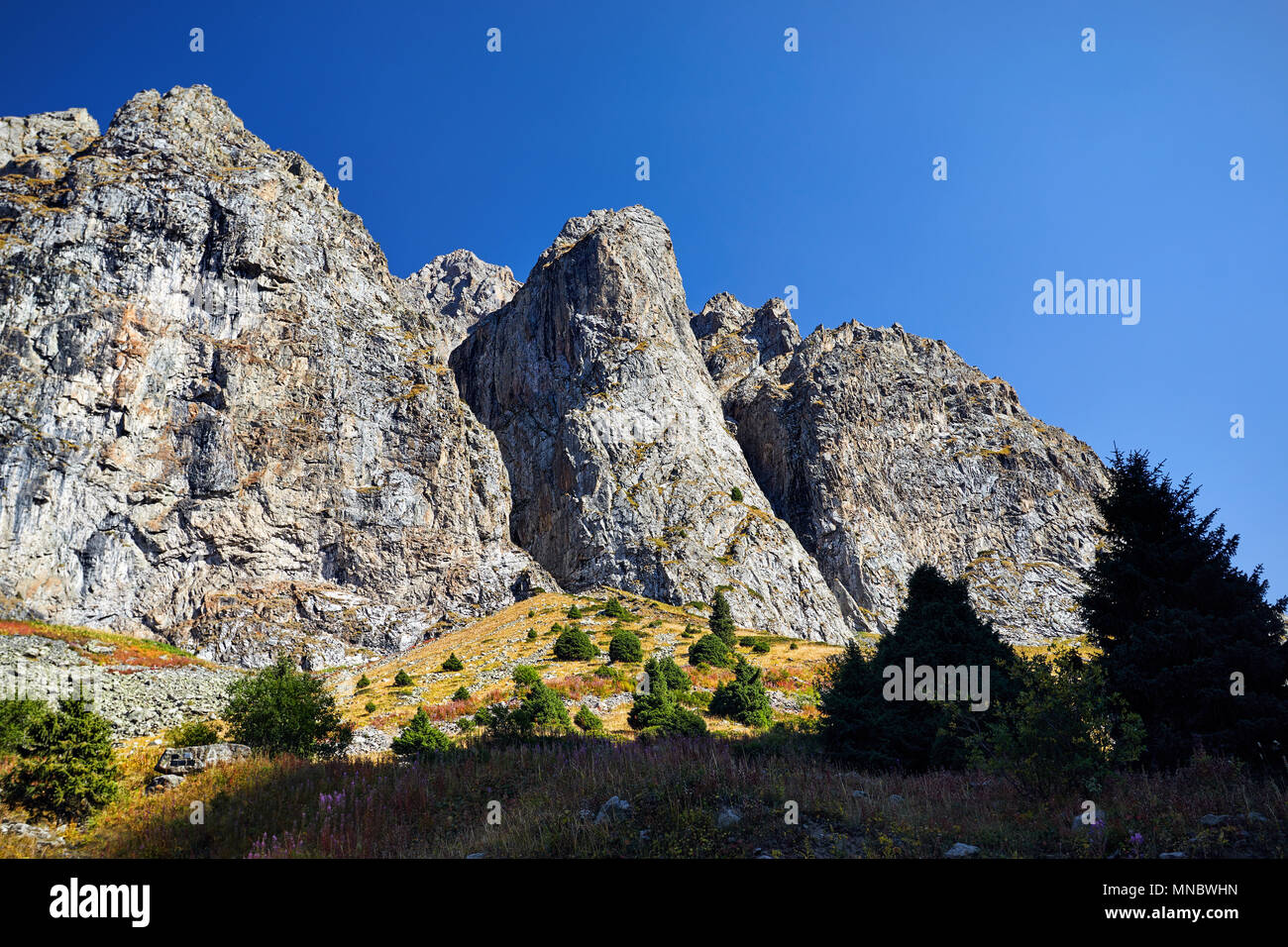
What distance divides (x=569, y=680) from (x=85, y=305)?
65.9 metres

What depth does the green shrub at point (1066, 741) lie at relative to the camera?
341 inches

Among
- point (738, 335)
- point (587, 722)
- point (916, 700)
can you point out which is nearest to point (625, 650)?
point (587, 722)

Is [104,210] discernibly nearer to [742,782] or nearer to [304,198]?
[304,198]

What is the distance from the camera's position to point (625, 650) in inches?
1414

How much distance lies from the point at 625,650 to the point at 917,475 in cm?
7854

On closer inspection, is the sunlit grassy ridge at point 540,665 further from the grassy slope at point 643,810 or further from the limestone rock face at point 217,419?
the limestone rock face at point 217,419

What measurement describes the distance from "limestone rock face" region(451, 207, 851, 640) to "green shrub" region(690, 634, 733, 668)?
31599 mm

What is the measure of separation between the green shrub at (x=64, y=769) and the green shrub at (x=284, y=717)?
3.59 m

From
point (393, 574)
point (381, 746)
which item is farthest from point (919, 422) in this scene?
point (381, 746)

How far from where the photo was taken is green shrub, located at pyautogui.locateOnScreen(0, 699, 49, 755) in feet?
36.0

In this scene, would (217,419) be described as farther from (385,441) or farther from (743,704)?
(743,704)

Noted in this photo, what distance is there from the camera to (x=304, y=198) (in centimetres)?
7975

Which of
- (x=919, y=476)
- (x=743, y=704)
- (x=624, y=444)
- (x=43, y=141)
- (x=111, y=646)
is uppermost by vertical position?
(x=43, y=141)

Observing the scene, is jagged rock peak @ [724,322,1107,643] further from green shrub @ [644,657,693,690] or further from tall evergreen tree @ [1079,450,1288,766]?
tall evergreen tree @ [1079,450,1288,766]
